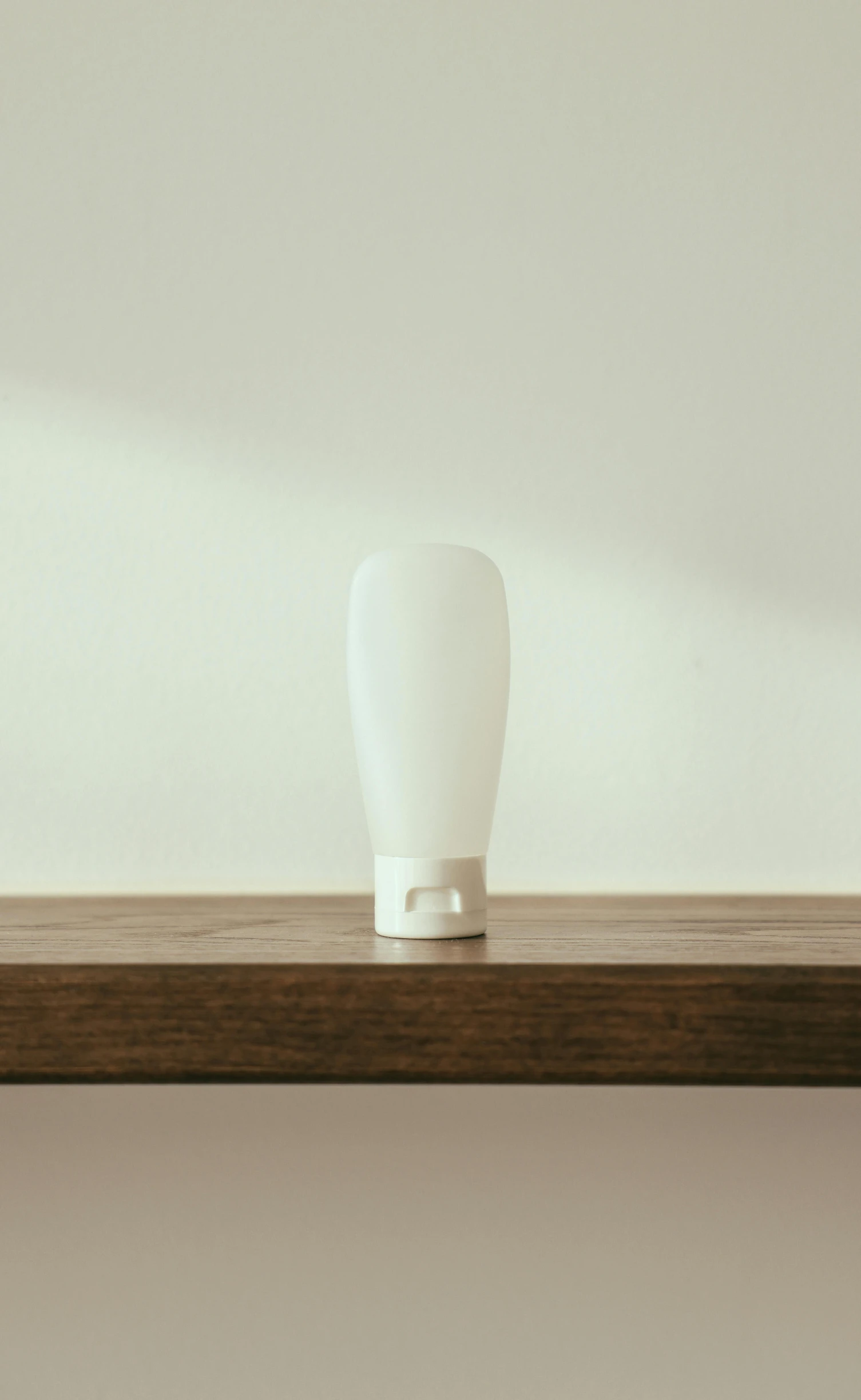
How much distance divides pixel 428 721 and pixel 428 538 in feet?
0.51

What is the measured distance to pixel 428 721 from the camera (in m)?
0.44

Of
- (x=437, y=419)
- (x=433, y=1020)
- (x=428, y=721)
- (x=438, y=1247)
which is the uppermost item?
(x=437, y=419)

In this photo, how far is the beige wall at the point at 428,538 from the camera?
0.54 m

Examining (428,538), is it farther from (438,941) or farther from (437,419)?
(438,941)

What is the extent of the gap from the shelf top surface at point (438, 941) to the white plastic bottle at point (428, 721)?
0.07 ft

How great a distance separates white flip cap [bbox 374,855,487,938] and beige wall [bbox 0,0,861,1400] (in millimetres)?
118

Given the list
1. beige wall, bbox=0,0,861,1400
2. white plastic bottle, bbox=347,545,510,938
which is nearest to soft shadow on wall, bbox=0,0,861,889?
beige wall, bbox=0,0,861,1400

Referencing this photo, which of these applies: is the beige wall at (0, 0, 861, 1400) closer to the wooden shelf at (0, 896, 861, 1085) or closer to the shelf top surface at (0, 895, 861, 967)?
the shelf top surface at (0, 895, 861, 967)

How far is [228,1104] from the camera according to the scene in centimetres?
56

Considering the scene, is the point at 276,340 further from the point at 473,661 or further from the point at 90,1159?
the point at 90,1159

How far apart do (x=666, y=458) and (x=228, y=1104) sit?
16.1 inches

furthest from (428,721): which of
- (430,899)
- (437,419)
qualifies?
(437,419)

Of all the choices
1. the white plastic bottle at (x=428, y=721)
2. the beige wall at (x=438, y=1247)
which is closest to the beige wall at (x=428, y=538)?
the beige wall at (x=438, y=1247)

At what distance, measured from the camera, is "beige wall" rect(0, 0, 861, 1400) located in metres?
0.54
